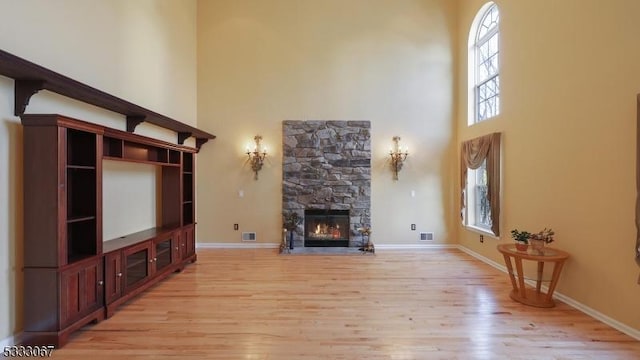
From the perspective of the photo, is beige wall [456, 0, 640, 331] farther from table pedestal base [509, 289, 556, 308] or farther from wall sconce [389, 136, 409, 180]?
wall sconce [389, 136, 409, 180]

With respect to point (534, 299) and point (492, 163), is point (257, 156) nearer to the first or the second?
point (492, 163)

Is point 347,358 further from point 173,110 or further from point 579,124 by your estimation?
point 173,110

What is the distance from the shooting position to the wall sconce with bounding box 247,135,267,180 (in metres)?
6.06

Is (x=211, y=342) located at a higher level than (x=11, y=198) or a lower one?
lower

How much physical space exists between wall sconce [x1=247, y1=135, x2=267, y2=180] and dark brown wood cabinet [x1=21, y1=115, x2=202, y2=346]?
2159 millimetres

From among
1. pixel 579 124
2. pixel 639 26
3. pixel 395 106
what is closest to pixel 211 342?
pixel 579 124

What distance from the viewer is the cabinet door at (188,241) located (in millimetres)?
4692

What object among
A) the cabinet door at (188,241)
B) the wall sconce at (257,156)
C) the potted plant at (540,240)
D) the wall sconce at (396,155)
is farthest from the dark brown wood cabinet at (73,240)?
the potted plant at (540,240)

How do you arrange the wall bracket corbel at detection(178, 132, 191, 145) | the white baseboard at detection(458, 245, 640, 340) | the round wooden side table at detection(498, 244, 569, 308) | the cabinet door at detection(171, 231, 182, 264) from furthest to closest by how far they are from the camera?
the wall bracket corbel at detection(178, 132, 191, 145), the cabinet door at detection(171, 231, 182, 264), the round wooden side table at detection(498, 244, 569, 308), the white baseboard at detection(458, 245, 640, 340)

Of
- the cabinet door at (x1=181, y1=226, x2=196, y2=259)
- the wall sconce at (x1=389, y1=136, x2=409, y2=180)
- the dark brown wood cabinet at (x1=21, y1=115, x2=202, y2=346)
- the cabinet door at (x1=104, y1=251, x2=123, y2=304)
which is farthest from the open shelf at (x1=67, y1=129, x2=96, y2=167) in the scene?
the wall sconce at (x1=389, y1=136, x2=409, y2=180)

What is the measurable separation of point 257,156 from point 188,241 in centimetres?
209

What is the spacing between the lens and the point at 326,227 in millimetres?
6176

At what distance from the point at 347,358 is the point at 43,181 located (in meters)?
2.86

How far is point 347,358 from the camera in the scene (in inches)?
93.2
